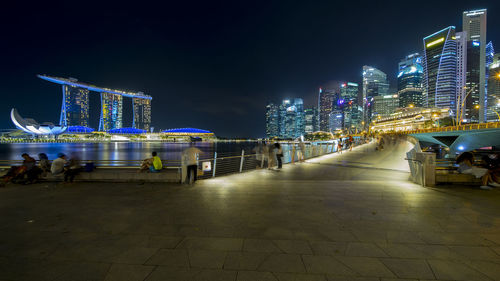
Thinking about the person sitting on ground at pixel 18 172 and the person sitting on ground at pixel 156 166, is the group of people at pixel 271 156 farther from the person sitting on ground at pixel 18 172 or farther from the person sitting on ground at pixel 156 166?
the person sitting on ground at pixel 18 172

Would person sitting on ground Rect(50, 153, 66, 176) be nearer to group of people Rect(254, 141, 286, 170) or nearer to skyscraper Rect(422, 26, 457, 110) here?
group of people Rect(254, 141, 286, 170)

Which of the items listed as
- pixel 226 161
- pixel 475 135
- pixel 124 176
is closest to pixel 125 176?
pixel 124 176

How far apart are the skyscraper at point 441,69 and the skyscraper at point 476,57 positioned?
16.6 meters

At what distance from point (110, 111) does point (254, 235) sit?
225 meters

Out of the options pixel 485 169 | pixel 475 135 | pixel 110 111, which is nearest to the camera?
pixel 485 169

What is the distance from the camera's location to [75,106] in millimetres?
160750

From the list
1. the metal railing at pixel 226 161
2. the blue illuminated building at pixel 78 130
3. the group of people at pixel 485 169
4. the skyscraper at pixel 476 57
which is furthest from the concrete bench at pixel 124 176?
the skyscraper at pixel 476 57

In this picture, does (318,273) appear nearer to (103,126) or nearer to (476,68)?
(103,126)

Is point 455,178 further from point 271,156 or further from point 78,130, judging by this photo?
point 78,130

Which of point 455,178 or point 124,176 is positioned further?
point 124,176

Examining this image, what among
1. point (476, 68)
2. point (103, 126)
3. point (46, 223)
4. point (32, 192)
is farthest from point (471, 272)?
point (476, 68)

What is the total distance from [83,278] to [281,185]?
6.14 metres

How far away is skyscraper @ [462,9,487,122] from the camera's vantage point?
159 m

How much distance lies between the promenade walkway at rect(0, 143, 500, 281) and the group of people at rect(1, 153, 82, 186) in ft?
7.19
